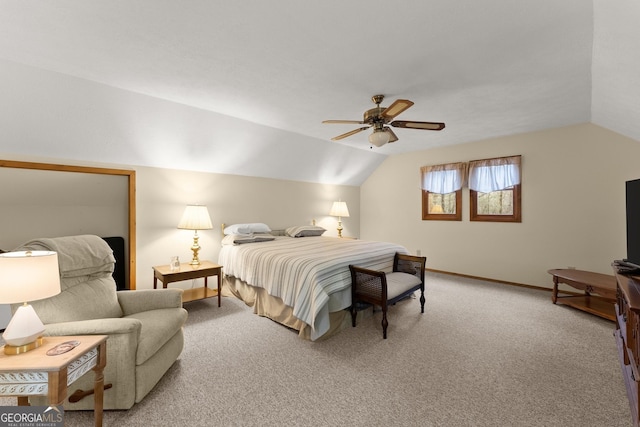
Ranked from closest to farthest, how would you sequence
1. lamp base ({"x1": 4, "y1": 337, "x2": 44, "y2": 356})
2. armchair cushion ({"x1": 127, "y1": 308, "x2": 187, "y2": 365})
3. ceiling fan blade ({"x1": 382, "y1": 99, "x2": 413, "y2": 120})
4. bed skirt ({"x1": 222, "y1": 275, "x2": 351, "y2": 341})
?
lamp base ({"x1": 4, "y1": 337, "x2": 44, "y2": 356}) → armchair cushion ({"x1": 127, "y1": 308, "x2": 187, "y2": 365}) → ceiling fan blade ({"x1": 382, "y1": 99, "x2": 413, "y2": 120}) → bed skirt ({"x1": 222, "y1": 275, "x2": 351, "y2": 341})

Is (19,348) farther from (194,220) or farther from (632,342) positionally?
(632,342)

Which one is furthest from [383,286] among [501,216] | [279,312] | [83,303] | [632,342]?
[501,216]

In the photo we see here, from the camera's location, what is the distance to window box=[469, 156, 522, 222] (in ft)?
14.9

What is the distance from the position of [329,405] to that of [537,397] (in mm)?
1450

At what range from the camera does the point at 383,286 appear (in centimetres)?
267

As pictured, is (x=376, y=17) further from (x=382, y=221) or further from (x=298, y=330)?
(x=382, y=221)

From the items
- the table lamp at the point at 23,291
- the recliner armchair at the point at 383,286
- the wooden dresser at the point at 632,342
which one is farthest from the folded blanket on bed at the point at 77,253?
the wooden dresser at the point at 632,342

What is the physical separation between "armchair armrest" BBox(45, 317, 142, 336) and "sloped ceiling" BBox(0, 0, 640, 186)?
197 cm

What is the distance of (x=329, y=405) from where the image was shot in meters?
1.81

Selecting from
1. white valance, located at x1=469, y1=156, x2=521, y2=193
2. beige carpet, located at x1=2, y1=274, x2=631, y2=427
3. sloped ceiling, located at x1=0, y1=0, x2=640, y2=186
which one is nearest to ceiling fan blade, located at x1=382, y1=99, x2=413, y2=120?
sloped ceiling, located at x1=0, y1=0, x2=640, y2=186

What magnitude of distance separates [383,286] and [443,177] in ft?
11.4

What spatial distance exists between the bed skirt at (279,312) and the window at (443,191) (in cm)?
339

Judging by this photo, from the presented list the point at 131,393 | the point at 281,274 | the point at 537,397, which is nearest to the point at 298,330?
the point at 281,274

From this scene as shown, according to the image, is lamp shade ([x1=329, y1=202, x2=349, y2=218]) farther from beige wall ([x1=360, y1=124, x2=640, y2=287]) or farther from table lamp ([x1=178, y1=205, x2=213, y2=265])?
table lamp ([x1=178, y1=205, x2=213, y2=265])
